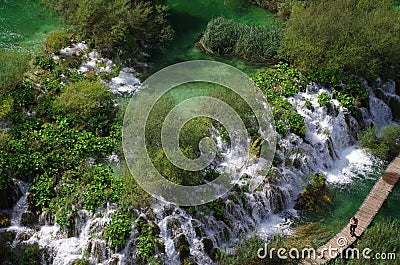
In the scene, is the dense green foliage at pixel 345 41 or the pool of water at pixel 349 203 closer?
the pool of water at pixel 349 203

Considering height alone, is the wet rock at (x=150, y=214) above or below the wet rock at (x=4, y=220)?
below

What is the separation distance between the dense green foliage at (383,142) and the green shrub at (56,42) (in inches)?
387

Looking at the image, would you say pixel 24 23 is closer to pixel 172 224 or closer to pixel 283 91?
pixel 283 91

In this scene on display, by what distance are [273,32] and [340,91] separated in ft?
10.9

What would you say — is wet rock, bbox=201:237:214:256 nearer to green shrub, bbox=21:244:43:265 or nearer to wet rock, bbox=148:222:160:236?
wet rock, bbox=148:222:160:236

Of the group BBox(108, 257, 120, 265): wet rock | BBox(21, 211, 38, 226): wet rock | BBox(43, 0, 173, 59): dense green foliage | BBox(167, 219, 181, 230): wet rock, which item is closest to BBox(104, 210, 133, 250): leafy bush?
BBox(108, 257, 120, 265): wet rock

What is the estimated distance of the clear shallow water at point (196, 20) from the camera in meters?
17.1

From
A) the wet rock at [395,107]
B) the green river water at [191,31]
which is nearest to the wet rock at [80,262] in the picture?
the green river water at [191,31]

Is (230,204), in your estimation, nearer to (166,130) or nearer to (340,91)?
(166,130)

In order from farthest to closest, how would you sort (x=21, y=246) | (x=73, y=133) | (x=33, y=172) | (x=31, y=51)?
(x=31, y=51) < (x=73, y=133) < (x=33, y=172) < (x=21, y=246)

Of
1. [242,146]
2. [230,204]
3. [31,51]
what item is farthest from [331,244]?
[31,51]

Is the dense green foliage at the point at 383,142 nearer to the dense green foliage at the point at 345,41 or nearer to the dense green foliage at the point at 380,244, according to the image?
the dense green foliage at the point at 345,41

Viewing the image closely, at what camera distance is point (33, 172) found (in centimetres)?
1195

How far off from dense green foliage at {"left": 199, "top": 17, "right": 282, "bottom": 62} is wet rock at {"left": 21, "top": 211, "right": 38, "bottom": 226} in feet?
28.9
